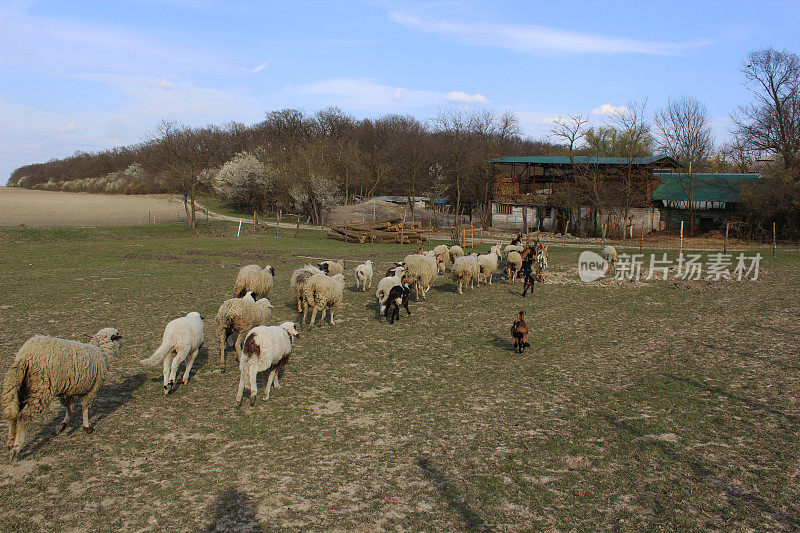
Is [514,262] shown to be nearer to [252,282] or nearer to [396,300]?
[396,300]

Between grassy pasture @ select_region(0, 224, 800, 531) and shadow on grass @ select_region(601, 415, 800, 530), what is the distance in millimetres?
24

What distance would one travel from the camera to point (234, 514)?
207 inches

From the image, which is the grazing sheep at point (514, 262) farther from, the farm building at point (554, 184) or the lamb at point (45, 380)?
the farm building at point (554, 184)

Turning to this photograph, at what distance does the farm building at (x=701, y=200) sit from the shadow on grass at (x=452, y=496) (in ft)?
137

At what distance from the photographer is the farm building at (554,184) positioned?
4403 centimetres

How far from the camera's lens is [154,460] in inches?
252

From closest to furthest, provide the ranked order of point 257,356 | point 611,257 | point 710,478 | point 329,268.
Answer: point 710,478
point 257,356
point 329,268
point 611,257

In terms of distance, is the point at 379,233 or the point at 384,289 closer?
the point at 384,289

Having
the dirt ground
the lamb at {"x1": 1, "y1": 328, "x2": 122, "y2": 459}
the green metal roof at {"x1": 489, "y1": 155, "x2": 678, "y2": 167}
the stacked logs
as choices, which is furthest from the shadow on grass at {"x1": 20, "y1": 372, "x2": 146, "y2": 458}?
the green metal roof at {"x1": 489, "y1": 155, "x2": 678, "y2": 167}

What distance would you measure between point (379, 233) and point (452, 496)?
33.4 metres

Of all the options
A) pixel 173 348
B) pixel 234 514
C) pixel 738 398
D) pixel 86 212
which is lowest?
pixel 234 514

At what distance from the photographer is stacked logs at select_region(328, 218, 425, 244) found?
38438 mm

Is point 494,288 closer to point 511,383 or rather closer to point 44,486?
→ point 511,383

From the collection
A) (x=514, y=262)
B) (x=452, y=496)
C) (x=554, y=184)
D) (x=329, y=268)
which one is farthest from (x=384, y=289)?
(x=554, y=184)
